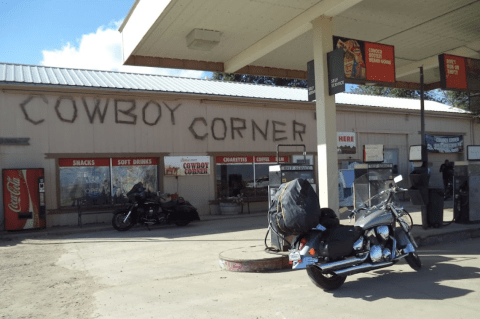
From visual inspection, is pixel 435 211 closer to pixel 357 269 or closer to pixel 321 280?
pixel 357 269

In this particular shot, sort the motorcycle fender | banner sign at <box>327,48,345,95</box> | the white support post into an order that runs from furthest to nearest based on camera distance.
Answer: the white support post, banner sign at <box>327,48,345,95</box>, the motorcycle fender

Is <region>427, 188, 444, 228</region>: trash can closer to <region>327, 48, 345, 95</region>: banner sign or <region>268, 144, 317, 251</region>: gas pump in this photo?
<region>268, 144, 317, 251</region>: gas pump

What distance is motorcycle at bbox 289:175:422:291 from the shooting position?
18.6 feet

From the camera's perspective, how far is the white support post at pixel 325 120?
28.1 feet

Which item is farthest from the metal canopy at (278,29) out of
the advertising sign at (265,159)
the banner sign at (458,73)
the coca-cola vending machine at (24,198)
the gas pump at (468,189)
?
the advertising sign at (265,159)

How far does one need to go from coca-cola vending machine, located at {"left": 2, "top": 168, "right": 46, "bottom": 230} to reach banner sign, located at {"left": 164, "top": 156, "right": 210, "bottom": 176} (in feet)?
14.3

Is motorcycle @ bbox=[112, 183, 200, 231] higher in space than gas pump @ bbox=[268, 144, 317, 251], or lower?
lower

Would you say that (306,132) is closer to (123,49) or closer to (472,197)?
(472,197)

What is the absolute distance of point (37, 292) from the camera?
641 cm

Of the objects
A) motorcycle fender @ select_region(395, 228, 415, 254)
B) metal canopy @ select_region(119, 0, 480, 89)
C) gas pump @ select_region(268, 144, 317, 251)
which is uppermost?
metal canopy @ select_region(119, 0, 480, 89)

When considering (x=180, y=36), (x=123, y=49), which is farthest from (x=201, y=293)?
(x=123, y=49)

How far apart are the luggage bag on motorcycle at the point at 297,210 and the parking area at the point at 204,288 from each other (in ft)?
2.95

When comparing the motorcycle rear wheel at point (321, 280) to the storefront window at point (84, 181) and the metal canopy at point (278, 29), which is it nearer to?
the metal canopy at point (278, 29)

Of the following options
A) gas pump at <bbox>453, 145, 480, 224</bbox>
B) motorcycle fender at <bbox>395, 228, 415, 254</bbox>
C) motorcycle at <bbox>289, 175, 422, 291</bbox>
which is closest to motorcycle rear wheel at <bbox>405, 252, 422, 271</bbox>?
motorcycle at <bbox>289, 175, 422, 291</bbox>
